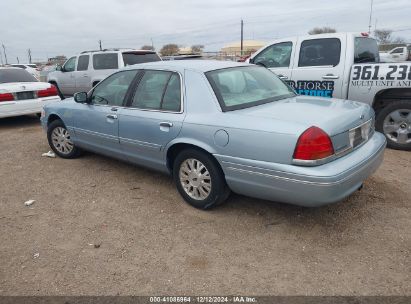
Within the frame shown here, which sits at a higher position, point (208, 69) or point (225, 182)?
point (208, 69)

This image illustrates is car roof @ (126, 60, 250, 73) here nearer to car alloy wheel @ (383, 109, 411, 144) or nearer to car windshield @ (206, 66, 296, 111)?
car windshield @ (206, 66, 296, 111)

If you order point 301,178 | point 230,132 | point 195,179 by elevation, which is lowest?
point 195,179

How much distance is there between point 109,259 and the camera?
10.2ft

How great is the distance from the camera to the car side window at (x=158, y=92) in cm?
400

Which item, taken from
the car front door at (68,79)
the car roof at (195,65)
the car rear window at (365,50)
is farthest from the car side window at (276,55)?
the car front door at (68,79)

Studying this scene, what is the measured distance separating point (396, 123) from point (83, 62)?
9.23 m

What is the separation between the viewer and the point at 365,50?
6.52 meters

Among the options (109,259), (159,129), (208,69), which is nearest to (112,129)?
(159,129)

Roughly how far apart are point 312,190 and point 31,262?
2459mm

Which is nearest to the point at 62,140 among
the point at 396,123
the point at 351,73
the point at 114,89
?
the point at 114,89

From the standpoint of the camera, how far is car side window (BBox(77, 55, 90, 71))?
1132 centimetres

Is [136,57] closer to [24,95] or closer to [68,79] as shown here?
[68,79]

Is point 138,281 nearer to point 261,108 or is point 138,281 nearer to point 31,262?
point 31,262

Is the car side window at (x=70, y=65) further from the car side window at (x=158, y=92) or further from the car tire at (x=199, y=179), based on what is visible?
the car tire at (x=199, y=179)
